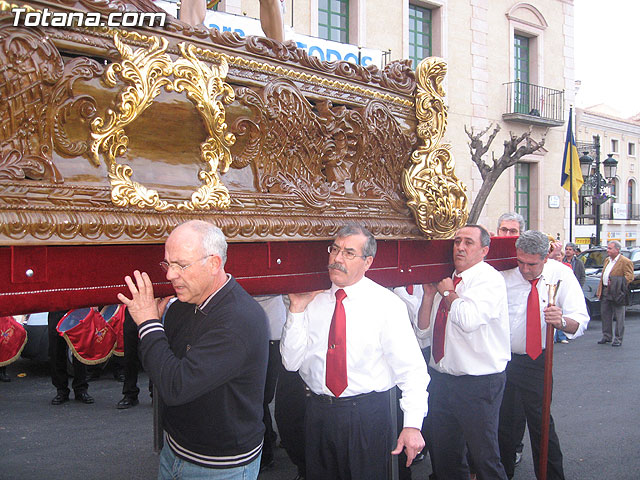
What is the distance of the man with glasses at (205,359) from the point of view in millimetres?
2027

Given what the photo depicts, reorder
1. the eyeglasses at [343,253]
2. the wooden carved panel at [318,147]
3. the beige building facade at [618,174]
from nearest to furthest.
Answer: the wooden carved panel at [318,147], the eyeglasses at [343,253], the beige building facade at [618,174]

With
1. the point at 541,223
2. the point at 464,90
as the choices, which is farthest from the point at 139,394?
the point at 541,223

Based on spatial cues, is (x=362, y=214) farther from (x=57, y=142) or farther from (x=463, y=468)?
(x=463, y=468)

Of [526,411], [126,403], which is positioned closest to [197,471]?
[526,411]

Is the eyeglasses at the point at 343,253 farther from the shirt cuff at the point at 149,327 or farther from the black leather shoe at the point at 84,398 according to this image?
the black leather shoe at the point at 84,398

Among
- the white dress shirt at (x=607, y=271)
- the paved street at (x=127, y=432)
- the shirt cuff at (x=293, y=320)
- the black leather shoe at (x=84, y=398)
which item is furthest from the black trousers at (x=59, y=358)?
the white dress shirt at (x=607, y=271)

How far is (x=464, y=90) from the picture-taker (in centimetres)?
1425

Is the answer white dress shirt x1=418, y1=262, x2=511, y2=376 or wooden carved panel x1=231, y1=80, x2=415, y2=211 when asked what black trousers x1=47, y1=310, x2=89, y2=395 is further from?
wooden carved panel x1=231, y1=80, x2=415, y2=211

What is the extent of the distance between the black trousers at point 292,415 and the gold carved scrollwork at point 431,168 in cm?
169

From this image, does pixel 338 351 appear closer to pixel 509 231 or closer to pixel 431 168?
pixel 431 168

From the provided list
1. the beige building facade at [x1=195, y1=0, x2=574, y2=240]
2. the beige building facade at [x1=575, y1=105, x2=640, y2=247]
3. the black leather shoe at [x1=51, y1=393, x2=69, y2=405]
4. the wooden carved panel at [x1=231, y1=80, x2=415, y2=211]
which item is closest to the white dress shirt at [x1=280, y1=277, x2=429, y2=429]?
the wooden carved panel at [x1=231, y1=80, x2=415, y2=211]

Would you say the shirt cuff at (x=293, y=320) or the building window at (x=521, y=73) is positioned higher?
the building window at (x=521, y=73)

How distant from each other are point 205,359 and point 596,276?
38.7 feet

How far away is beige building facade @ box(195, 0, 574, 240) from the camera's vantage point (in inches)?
496
